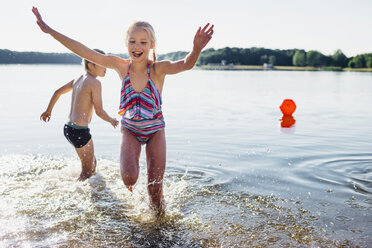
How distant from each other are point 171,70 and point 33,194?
8.61 feet

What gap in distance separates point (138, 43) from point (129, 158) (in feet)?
4.32

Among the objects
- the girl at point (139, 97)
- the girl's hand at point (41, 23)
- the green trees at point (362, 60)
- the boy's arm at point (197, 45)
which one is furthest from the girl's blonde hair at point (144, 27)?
the green trees at point (362, 60)

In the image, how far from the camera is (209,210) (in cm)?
467

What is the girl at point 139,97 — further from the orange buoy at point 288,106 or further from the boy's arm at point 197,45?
the orange buoy at point 288,106

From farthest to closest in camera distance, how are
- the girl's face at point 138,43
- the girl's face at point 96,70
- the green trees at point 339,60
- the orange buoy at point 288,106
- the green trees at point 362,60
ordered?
the green trees at point 339,60
the green trees at point 362,60
the orange buoy at point 288,106
the girl's face at point 96,70
the girl's face at point 138,43

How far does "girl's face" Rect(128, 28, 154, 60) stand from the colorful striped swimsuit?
18cm

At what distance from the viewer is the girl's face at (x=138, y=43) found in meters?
4.27

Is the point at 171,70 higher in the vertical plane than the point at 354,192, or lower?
higher

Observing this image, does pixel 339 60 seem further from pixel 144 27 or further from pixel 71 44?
pixel 71 44

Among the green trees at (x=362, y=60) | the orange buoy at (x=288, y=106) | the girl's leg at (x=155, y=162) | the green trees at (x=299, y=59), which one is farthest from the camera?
the green trees at (x=299, y=59)

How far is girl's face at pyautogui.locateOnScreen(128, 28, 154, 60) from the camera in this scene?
427 cm

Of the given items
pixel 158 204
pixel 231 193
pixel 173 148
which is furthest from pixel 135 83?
pixel 173 148

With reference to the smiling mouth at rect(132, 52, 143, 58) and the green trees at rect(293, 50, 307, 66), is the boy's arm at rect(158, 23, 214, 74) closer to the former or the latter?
the smiling mouth at rect(132, 52, 143, 58)

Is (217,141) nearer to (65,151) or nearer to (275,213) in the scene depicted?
(65,151)
